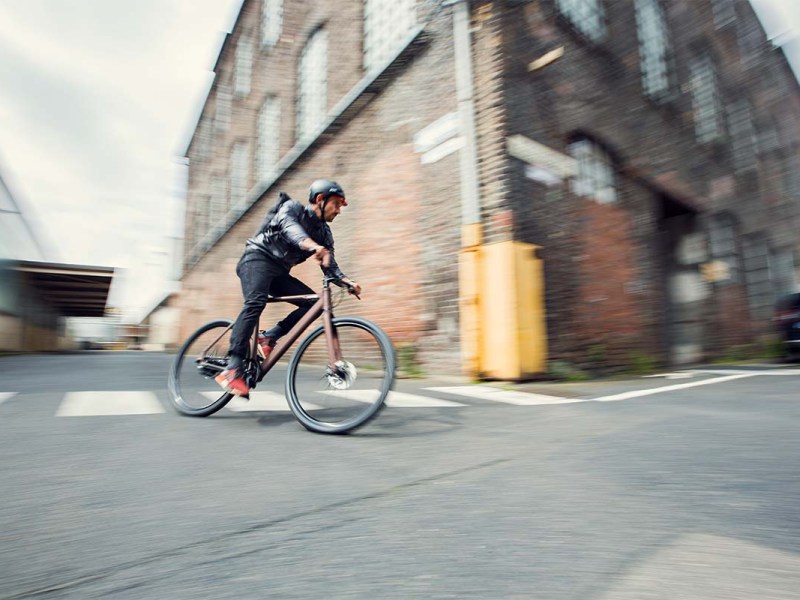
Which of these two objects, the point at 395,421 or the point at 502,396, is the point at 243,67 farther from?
the point at 395,421

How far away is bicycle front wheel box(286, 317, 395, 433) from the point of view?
2914 mm

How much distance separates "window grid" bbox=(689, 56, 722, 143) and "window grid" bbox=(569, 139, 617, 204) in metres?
4.55

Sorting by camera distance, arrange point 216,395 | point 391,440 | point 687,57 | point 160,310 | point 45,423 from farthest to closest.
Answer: point 160,310 < point 687,57 < point 216,395 < point 45,423 < point 391,440

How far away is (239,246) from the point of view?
579 inches

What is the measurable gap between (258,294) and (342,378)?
829mm

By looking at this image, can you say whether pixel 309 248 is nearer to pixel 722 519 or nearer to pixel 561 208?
pixel 722 519

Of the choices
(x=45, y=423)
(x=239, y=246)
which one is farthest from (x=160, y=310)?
(x=45, y=423)

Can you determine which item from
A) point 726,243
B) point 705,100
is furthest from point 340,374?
point 705,100

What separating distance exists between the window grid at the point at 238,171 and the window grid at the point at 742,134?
14708 mm

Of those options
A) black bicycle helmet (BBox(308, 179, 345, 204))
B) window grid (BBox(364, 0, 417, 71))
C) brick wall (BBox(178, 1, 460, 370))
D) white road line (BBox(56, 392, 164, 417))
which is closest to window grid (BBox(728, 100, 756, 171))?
window grid (BBox(364, 0, 417, 71))

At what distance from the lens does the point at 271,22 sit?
626 inches

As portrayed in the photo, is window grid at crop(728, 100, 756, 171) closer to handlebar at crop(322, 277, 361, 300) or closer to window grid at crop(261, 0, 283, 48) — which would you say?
window grid at crop(261, 0, 283, 48)

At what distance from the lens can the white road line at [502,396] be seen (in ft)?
13.8

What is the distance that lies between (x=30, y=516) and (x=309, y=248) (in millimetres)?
1914
